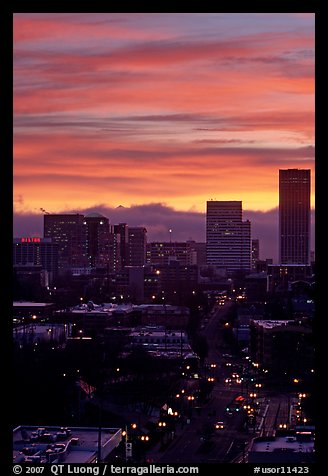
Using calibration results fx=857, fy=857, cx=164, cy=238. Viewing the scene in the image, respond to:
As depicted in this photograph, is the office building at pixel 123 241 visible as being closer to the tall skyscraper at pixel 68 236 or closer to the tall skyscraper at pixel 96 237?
the tall skyscraper at pixel 96 237

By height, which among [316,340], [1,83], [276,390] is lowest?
[276,390]

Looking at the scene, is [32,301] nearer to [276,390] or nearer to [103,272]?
[103,272]

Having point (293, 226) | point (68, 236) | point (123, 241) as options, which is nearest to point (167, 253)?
point (123, 241)

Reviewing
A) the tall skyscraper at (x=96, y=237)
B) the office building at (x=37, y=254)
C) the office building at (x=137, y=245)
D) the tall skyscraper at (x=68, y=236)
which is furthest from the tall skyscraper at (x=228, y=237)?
the office building at (x=37, y=254)

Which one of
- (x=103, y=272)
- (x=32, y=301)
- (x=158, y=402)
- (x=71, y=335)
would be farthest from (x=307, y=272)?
(x=158, y=402)

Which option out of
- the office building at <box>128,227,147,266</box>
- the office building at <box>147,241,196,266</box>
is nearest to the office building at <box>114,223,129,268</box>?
the office building at <box>128,227,147,266</box>
